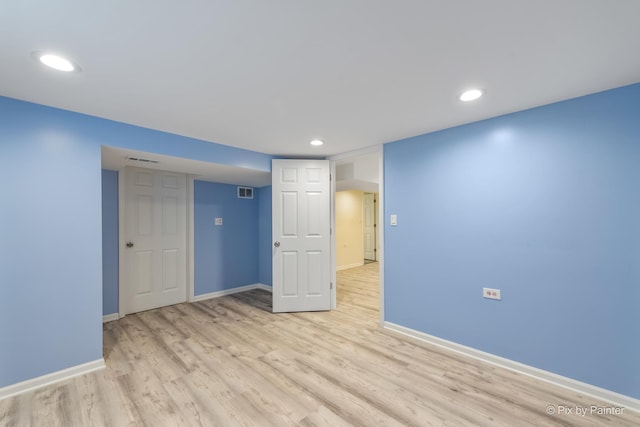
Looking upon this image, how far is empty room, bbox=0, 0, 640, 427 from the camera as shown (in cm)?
136

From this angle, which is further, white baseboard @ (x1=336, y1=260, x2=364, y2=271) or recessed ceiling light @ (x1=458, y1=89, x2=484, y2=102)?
white baseboard @ (x1=336, y1=260, x2=364, y2=271)

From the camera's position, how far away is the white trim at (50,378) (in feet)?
6.48

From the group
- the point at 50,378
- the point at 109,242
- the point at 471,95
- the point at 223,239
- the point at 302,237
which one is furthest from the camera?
the point at 223,239

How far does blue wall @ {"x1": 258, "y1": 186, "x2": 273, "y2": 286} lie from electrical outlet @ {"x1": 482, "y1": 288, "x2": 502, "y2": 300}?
3.44m

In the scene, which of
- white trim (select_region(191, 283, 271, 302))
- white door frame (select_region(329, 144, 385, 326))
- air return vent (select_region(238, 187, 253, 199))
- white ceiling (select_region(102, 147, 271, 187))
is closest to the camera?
white ceiling (select_region(102, 147, 271, 187))

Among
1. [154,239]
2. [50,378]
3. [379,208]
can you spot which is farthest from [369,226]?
[50,378]

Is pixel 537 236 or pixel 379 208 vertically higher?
pixel 379 208

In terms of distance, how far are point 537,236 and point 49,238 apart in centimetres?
393

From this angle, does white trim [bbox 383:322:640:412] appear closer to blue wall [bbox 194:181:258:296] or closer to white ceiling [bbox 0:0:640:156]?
white ceiling [bbox 0:0:640:156]

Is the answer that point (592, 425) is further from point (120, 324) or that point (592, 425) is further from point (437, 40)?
point (120, 324)

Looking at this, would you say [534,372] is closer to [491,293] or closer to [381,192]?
[491,293]

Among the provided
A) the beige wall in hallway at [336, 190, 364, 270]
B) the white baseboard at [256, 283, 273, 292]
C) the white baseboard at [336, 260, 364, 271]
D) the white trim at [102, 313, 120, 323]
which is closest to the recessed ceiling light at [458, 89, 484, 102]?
the white baseboard at [256, 283, 273, 292]

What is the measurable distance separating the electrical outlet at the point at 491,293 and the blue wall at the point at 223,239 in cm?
383

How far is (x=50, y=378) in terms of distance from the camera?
6.97ft
